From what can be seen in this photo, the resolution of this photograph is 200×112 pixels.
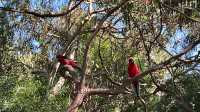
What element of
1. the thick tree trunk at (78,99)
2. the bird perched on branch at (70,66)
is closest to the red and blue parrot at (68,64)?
the bird perched on branch at (70,66)

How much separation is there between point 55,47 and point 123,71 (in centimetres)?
164

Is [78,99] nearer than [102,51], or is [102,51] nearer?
[78,99]

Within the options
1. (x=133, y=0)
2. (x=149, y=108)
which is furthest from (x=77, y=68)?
(x=149, y=108)

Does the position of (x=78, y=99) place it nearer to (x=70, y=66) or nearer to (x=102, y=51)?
(x=70, y=66)

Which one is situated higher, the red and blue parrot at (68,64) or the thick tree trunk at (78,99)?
the red and blue parrot at (68,64)

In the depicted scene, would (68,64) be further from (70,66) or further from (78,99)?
(78,99)

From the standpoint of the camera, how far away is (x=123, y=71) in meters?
10.3

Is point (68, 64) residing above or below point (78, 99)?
above

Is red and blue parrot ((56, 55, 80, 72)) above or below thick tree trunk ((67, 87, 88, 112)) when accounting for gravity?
above

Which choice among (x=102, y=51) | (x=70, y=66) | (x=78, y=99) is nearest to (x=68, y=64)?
(x=70, y=66)

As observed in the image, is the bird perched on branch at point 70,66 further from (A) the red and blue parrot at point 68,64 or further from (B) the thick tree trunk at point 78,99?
(B) the thick tree trunk at point 78,99

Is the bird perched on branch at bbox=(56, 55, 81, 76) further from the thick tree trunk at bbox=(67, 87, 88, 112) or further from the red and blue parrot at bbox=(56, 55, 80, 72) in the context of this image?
the thick tree trunk at bbox=(67, 87, 88, 112)

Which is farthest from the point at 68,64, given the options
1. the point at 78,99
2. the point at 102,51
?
the point at 102,51

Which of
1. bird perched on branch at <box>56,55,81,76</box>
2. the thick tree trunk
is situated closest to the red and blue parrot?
bird perched on branch at <box>56,55,81,76</box>
